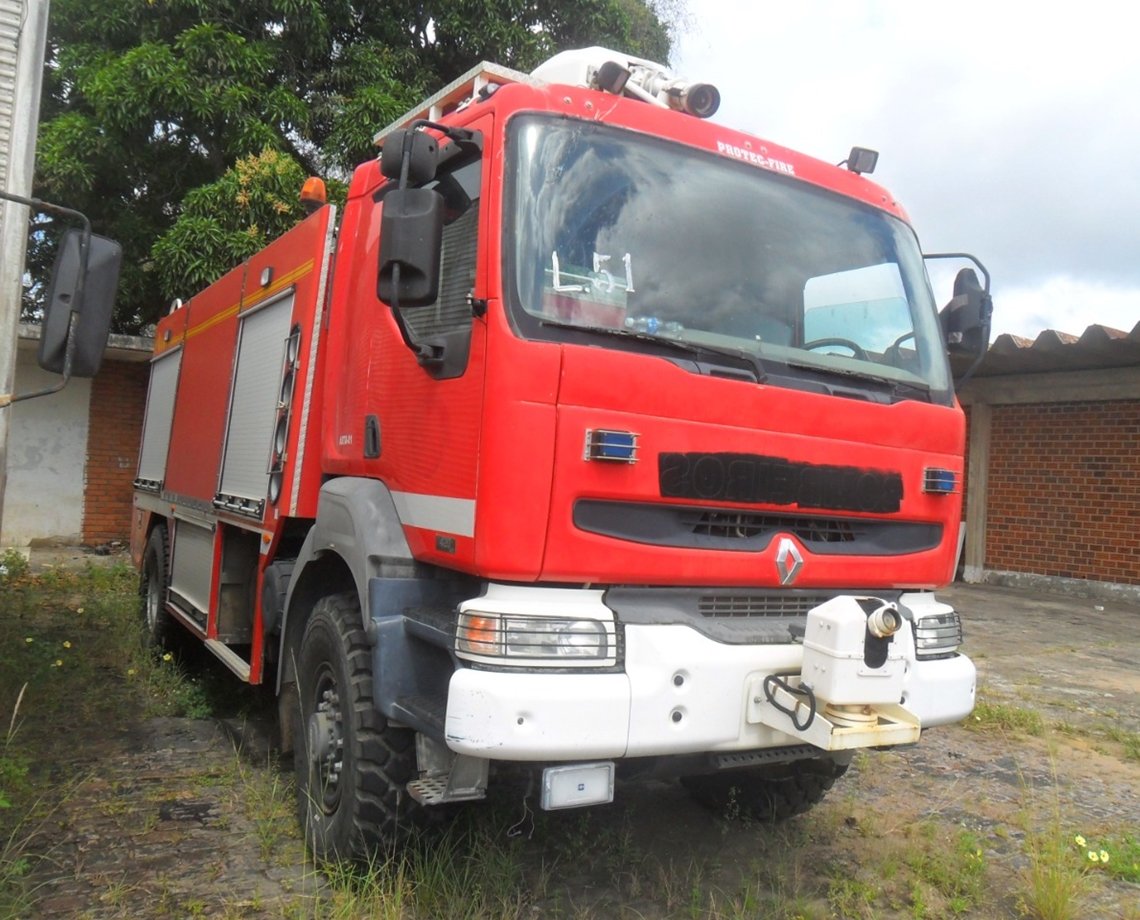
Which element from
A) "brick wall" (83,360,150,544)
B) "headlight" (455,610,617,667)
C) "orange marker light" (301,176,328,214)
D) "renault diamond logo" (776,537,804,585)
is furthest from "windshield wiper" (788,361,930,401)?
"brick wall" (83,360,150,544)

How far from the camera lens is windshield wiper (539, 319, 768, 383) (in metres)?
2.78

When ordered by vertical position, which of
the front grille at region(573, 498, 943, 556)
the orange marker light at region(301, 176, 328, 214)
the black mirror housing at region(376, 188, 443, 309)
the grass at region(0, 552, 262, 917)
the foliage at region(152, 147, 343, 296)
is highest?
the foliage at region(152, 147, 343, 296)

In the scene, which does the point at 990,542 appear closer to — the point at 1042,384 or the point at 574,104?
the point at 1042,384

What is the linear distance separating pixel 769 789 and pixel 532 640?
1876mm

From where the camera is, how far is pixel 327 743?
3334 mm

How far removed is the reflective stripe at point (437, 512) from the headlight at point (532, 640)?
10.7 inches

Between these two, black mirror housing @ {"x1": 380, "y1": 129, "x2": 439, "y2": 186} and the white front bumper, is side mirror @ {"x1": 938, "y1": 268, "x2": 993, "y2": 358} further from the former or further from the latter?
black mirror housing @ {"x1": 380, "y1": 129, "x2": 439, "y2": 186}

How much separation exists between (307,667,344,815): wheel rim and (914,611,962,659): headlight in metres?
1.98

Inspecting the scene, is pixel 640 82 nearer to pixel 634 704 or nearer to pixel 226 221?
pixel 634 704

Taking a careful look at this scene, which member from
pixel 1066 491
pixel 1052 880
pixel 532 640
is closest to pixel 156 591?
pixel 532 640

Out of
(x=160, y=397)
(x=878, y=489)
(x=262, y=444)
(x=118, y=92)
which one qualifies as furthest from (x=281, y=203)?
(x=878, y=489)

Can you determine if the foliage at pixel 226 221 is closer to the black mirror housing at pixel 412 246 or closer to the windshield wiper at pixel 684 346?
the black mirror housing at pixel 412 246

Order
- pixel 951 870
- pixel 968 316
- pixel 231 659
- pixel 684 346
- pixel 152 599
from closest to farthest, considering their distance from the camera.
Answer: pixel 684 346 < pixel 951 870 < pixel 968 316 < pixel 231 659 < pixel 152 599

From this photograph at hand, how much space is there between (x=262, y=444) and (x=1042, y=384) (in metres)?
9.71
